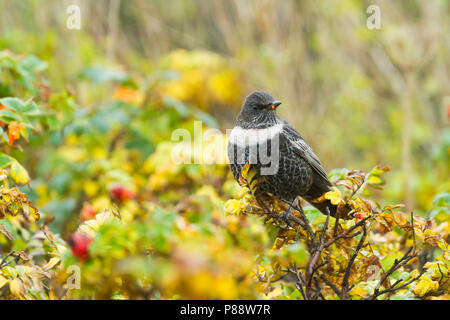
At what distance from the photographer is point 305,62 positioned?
21.0 feet

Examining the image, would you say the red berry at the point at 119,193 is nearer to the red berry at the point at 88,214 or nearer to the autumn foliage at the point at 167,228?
the autumn foliage at the point at 167,228

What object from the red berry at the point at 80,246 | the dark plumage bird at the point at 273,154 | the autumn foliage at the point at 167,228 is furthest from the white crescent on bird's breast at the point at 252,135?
the red berry at the point at 80,246

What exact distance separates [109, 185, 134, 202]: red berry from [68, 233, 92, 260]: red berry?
63.1 inches

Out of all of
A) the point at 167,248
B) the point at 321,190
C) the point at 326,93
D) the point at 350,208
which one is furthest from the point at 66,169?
the point at 326,93

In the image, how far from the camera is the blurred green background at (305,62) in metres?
5.47

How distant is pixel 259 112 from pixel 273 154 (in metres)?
0.27

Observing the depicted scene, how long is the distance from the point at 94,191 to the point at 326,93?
12.9 ft

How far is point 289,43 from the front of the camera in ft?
19.8

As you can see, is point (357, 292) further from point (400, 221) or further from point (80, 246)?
point (80, 246)

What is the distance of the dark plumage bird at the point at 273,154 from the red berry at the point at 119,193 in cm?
81

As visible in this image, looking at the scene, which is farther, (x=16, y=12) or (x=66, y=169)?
(x=16, y=12)

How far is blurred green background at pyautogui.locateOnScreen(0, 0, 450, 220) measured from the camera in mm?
5473
